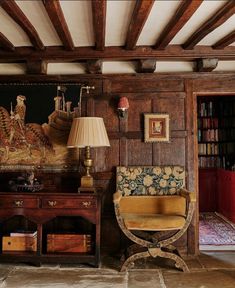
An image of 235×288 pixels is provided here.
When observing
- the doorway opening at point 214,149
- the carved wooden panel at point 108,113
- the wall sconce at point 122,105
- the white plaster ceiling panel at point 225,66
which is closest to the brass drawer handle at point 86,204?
the carved wooden panel at point 108,113

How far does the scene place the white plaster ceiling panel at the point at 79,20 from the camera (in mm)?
2709

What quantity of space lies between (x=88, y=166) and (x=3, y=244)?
128 cm

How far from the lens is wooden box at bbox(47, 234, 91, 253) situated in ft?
12.3

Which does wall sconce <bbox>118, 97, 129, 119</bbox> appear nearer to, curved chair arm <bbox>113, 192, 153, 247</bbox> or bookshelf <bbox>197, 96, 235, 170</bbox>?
curved chair arm <bbox>113, 192, 153, 247</bbox>

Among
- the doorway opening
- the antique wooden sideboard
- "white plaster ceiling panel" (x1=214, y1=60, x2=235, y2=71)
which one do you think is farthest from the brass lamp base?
the doorway opening

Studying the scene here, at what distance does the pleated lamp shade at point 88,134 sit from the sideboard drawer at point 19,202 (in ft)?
Result: 2.37

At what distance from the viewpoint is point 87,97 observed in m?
4.20

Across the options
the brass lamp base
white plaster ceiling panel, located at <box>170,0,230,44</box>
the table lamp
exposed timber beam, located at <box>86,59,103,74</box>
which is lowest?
the brass lamp base

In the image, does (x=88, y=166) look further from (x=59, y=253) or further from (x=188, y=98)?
(x=188, y=98)

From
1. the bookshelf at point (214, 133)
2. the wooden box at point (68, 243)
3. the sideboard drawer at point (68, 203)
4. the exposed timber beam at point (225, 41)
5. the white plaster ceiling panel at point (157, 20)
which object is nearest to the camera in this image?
the white plaster ceiling panel at point (157, 20)

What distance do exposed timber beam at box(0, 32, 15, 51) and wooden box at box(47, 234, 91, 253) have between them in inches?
83.5

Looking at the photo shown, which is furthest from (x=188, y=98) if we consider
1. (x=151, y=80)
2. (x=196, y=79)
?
(x=151, y=80)

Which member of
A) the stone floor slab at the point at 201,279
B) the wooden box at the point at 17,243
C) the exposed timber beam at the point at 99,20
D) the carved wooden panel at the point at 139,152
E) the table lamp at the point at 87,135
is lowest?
the stone floor slab at the point at 201,279

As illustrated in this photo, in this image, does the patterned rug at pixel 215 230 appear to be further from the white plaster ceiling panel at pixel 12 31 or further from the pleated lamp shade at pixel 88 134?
the white plaster ceiling panel at pixel 12 31
